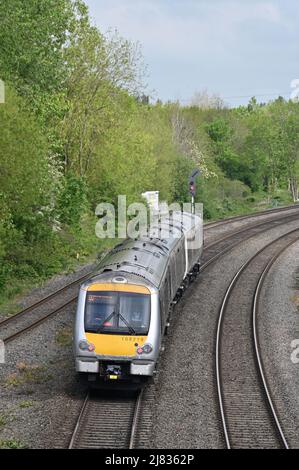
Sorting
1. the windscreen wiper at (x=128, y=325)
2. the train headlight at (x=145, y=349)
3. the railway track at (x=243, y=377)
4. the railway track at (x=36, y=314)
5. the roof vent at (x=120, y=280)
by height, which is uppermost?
the roof vent at (x=120, y=280)

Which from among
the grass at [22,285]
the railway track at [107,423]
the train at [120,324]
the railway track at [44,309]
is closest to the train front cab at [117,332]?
the train at [120,324]

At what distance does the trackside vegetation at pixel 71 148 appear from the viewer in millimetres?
23672

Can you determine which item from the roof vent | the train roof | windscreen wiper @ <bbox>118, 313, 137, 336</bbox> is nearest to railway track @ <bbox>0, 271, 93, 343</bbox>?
the train roof

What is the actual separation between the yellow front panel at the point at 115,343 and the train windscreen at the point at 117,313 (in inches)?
4.6

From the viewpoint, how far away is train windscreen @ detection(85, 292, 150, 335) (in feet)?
44.6

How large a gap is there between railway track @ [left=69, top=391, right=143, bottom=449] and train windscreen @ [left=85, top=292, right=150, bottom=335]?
5.12 ft

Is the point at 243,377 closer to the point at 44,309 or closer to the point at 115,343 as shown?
the point at 115,343

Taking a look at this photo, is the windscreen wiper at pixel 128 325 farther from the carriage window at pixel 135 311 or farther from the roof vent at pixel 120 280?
the roof vent at pixel 120 280

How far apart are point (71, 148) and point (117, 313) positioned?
25.8m

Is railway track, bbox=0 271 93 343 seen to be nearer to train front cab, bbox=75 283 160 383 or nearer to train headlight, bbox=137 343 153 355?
train front cab, bbox=75 283 160 383

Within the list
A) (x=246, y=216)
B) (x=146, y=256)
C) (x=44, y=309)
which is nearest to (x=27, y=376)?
(x=146, y=256)

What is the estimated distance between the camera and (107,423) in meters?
12.3
